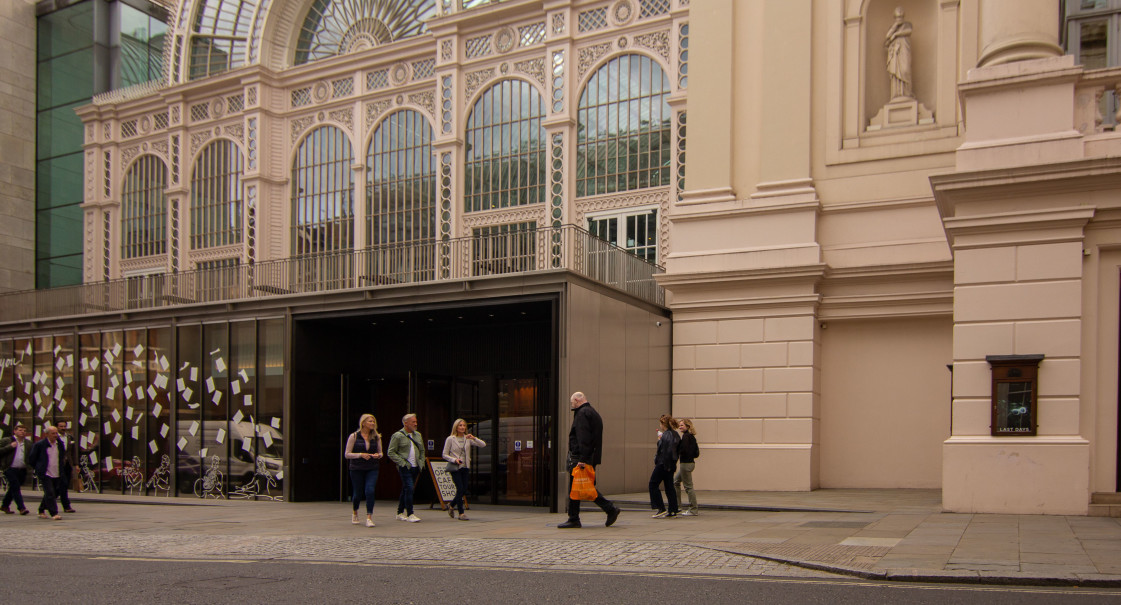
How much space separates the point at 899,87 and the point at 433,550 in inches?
549

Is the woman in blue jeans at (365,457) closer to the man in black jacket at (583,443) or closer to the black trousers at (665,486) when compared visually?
the man in black jacket at (583,443)

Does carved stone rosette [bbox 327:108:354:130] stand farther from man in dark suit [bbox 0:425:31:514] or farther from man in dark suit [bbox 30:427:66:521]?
man in dark suit [bbox 30:427:66:521]

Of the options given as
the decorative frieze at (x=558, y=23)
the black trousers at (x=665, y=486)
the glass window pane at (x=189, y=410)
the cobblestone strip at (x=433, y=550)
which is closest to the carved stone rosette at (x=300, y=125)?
the decorative frieze at (x=558, y=23)

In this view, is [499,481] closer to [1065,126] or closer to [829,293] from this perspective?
[829,293]

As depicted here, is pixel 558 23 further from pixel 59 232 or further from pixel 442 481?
pixel 59 232

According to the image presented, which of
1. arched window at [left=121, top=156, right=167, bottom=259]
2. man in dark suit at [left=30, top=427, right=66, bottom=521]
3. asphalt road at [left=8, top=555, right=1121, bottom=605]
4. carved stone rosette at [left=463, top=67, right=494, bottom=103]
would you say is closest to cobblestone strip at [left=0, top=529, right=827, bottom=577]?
asphalt road at [left=8, top=555, right=1121, bottom=605]

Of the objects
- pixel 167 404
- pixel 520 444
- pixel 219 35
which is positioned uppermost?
pixel 219 35

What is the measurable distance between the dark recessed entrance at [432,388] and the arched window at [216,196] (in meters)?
10.9

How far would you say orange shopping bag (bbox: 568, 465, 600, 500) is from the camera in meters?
13.3

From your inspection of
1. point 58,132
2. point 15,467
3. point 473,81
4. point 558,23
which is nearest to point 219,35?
point 58,132

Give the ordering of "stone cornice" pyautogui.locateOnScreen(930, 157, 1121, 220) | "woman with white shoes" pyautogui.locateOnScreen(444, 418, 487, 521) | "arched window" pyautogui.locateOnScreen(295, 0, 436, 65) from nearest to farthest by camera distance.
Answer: "stone cornice" pyautogui.locateOnScreen(930, 157, 1121, 220)
"woman with white shoes" pyautogui.locateOnScreen(444, 418, 487, 521)
"arched window" pyautogui.locateOnScreen(295, 0, 436, 65)

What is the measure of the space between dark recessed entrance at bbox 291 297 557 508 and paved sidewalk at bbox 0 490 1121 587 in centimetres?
195

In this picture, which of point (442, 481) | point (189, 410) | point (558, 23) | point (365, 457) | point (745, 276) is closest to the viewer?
point (365, 457)

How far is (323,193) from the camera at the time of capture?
29.8 metres
